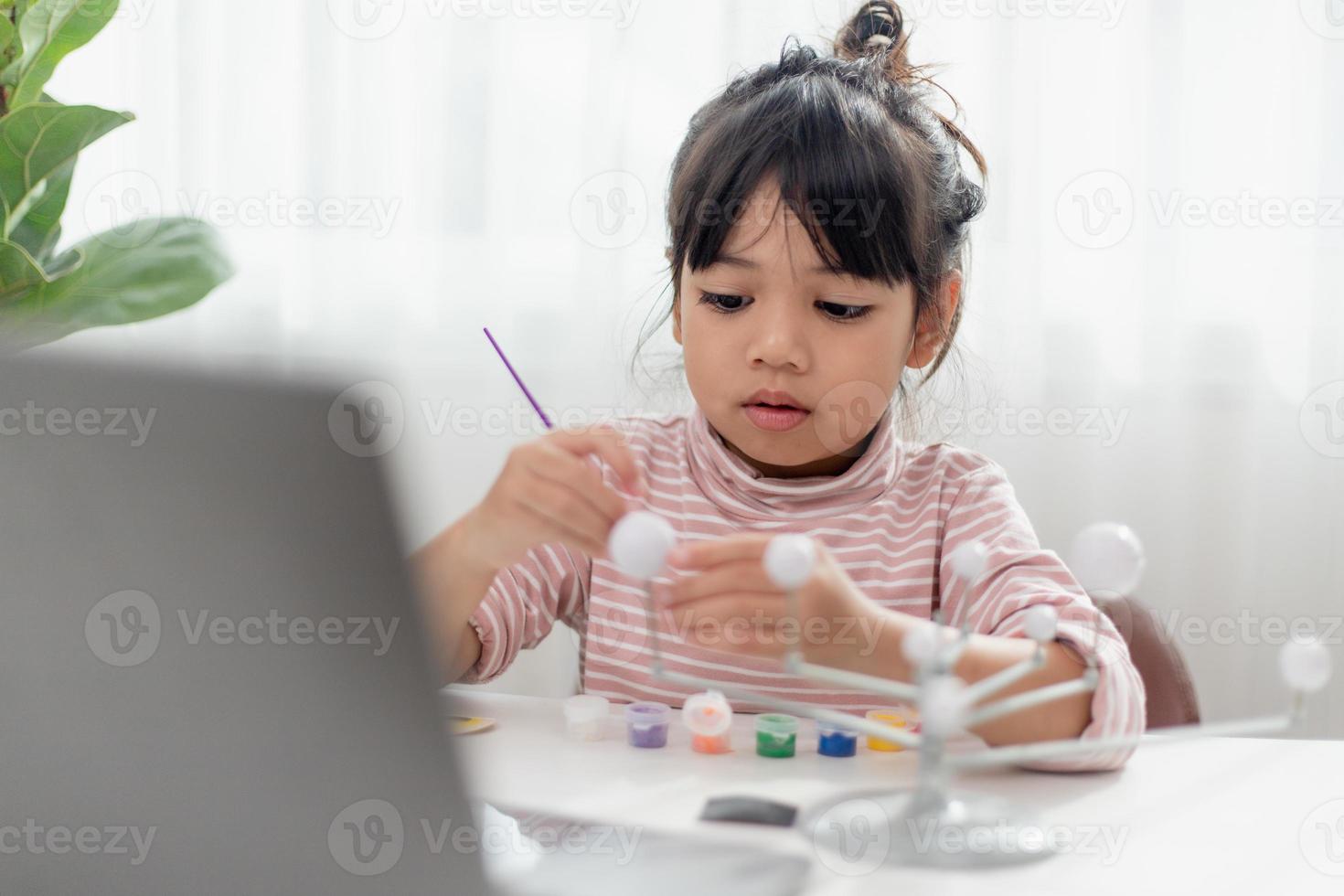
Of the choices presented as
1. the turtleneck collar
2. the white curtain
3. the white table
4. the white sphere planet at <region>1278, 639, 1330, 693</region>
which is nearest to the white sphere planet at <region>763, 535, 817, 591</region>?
the white table

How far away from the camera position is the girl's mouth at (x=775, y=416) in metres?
0.98

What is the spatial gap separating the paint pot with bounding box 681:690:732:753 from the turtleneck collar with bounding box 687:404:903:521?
31 cm

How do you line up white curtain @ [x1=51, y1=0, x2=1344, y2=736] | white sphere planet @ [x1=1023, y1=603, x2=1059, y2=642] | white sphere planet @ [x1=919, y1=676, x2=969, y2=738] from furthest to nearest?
1. white curtain @ [x1=51, y1=0, x2=1344, y2=736]
2. white sphere planet @ [x1=1023, y1=603, x2=1059, y2=642]
3. white sphere planet @ [x1=919, y1=676, x2=969, y2=738]

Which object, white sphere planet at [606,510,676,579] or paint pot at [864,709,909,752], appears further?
paint pot at [864,709,909,752]

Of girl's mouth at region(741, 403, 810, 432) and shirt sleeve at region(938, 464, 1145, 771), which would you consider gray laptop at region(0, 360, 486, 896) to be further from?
girl's mouth at region(741, 403, 810, 432)

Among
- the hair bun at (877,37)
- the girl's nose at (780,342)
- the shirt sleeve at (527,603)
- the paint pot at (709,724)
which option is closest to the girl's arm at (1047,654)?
the paint pot at (709,724)

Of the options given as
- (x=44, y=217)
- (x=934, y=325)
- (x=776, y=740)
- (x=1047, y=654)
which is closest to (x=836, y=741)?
(x=776, y=740)

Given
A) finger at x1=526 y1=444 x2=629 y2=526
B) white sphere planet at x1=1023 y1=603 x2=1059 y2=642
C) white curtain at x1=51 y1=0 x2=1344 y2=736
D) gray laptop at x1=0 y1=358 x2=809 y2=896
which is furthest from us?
white curtain at x1=51 y1=0 x2=1344 y2=736

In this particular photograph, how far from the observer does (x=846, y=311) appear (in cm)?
97

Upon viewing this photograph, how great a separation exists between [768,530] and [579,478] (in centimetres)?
35

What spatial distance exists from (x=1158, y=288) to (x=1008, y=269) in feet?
0.67

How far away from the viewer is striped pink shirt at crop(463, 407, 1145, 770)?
957 millimetres

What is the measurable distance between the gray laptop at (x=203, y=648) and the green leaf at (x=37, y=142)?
71 cm

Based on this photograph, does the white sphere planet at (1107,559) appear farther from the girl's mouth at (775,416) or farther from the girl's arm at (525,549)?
the girl's mouth at (775,416)
